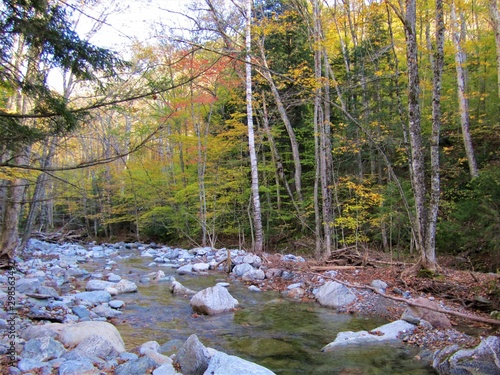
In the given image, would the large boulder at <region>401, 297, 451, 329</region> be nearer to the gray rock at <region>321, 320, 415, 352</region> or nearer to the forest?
the gray rock at <region>321, 320, 415, 352</region>

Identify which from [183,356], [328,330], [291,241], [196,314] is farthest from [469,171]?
[183,356]

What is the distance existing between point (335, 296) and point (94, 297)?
4688mm

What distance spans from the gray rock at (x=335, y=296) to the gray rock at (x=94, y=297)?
13.9 ft

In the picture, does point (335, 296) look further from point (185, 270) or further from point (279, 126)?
point (279, 126)

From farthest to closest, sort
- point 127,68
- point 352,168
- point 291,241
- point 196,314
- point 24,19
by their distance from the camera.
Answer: point 352,168
point 291,241
point 196,314
point 127,68
point 24,19

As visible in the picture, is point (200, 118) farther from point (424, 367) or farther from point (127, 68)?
point (424, 367)

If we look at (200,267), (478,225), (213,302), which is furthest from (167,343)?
(478,225)

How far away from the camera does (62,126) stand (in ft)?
13.4

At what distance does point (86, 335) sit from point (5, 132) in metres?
2.46

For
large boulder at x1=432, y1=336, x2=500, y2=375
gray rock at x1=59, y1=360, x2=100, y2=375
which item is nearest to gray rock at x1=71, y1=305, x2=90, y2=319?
gray rock at x1=59, y1=360, x2=100, y2=375

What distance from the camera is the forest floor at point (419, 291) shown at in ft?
15.5

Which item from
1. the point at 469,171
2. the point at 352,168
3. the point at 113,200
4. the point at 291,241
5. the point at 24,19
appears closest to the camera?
the point at 24,19

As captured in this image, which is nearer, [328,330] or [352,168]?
[328,330]

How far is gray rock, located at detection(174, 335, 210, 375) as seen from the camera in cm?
372
